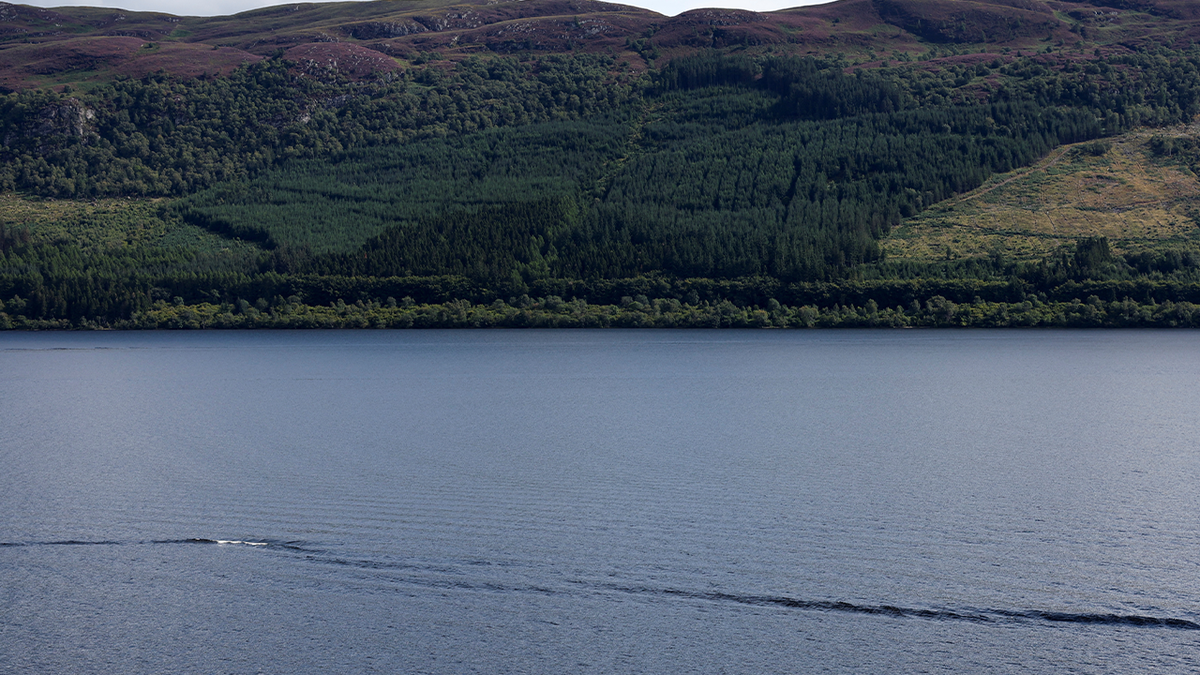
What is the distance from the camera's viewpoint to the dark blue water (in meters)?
16.4

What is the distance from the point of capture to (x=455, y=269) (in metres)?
147

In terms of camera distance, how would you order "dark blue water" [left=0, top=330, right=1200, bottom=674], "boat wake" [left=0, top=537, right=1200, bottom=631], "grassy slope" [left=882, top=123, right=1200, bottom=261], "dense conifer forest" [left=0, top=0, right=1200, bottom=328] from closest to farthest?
"dark blue water" [left=0, top=330, right=1200, bottom=674]
"boat wake" [left=0, top=537, right=1200, bottom=631]
"dense conifer forest" [left=0, top=0, right=1200, bottom=328]
"grassy slope" [left=882, top=123, right=1200, bottom=261]

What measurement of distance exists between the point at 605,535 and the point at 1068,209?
144479 mm

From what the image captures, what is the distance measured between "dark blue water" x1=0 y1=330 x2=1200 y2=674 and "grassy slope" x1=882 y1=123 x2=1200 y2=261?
93.7 metres

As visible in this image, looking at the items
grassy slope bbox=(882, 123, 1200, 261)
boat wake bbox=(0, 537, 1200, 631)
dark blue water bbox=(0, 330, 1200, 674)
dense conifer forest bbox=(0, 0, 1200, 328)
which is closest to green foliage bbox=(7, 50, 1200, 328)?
dense conifer forest bbox=(0, 0, 1200, 328)

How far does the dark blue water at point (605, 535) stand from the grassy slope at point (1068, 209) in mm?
93712

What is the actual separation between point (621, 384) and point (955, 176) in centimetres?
12268

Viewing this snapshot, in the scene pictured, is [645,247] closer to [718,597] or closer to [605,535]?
[605,535]

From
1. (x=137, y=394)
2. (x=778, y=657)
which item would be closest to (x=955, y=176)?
(x=137, y=394)

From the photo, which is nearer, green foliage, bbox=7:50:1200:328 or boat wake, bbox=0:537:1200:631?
boat wake, bbox=0:537:1200:631

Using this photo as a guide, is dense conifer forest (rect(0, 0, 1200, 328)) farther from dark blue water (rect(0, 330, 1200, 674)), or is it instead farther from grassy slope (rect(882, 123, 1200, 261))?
dark blue water (rect(0, 330, 1200, 674))

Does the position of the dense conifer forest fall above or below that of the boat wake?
below

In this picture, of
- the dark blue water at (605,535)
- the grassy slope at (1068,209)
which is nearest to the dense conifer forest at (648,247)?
the grassy slope at (1068,209)

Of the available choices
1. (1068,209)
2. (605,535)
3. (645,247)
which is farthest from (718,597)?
(1068,209)
